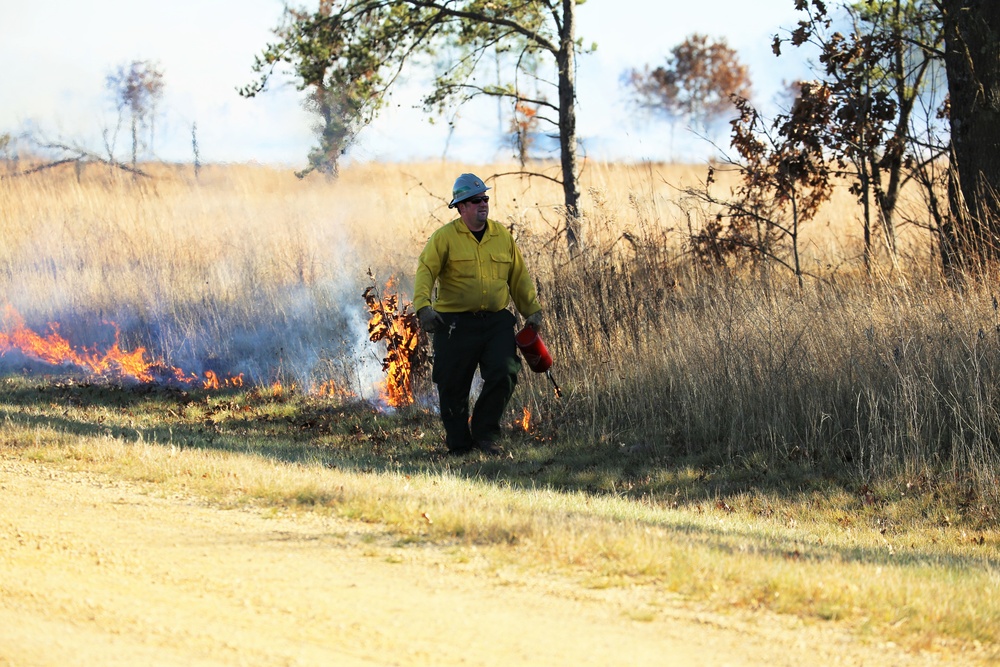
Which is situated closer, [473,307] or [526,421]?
[473,307]

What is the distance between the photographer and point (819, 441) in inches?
385

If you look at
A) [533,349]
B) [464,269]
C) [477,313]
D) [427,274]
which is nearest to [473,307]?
[477,313]

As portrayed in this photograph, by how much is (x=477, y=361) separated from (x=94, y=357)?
8.20 meters

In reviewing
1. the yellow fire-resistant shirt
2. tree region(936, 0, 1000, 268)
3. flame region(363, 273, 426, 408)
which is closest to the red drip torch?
the yellow fire-resistant shirt

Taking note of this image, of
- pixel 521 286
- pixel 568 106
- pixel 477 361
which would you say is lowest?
pixel 477 361

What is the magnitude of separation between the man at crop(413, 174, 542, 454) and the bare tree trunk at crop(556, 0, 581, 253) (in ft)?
13.9

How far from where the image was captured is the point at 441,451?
34.7ft

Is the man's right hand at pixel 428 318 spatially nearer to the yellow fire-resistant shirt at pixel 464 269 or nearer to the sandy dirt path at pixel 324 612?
the yellow fire-resistant shirt at pixel 464 269

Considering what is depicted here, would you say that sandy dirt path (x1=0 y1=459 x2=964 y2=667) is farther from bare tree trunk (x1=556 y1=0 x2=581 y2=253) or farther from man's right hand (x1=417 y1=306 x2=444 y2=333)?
bare tree trunk (x1=556 y1=0 x2=581 y2=253)

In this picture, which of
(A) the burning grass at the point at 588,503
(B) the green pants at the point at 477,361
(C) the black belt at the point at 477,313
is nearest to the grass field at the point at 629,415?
(A) the burning grass at the point at 588,503

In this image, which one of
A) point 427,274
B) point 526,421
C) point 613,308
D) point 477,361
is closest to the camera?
point 427,274

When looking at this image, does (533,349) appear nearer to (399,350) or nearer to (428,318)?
(428,318)

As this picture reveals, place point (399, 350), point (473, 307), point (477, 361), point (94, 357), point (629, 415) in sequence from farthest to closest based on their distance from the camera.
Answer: point (94, 357) < point (399, 350) < point (629, 415) < point (477, 361) < point (473, 307)

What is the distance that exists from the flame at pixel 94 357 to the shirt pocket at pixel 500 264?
5730 millimetres
